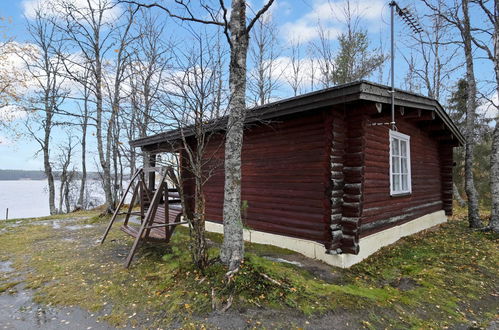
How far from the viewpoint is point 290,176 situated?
591cm

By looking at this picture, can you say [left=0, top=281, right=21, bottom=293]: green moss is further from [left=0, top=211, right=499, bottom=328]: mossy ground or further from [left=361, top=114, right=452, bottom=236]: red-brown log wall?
[left=361, top=114, right=452, bottom=236]: red-brown log wall

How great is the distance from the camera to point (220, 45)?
4.62 m

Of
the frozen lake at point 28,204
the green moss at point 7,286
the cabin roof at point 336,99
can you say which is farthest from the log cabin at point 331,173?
the frozen lake at point 28,204

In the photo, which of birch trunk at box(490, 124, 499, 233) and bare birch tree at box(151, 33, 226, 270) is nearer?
bare birch tree at box(151, 33, 226, 270)

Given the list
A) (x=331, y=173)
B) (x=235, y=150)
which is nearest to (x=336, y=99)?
(x=331, y=173)

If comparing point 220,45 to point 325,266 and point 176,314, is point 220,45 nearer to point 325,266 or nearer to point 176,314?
Result: point 176,314

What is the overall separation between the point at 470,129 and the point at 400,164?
3134mm

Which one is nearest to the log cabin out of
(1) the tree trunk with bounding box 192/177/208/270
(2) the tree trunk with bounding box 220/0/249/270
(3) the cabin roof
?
(3) the cabin roof

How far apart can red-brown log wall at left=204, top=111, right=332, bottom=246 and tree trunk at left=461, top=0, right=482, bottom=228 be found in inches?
236

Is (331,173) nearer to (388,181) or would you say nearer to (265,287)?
(388,181)

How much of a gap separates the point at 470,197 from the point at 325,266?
6.49 meters

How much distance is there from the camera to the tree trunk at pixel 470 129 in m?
8.30

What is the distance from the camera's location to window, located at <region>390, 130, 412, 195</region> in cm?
685

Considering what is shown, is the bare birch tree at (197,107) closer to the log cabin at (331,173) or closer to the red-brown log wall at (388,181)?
the log cabin at (331,173)
